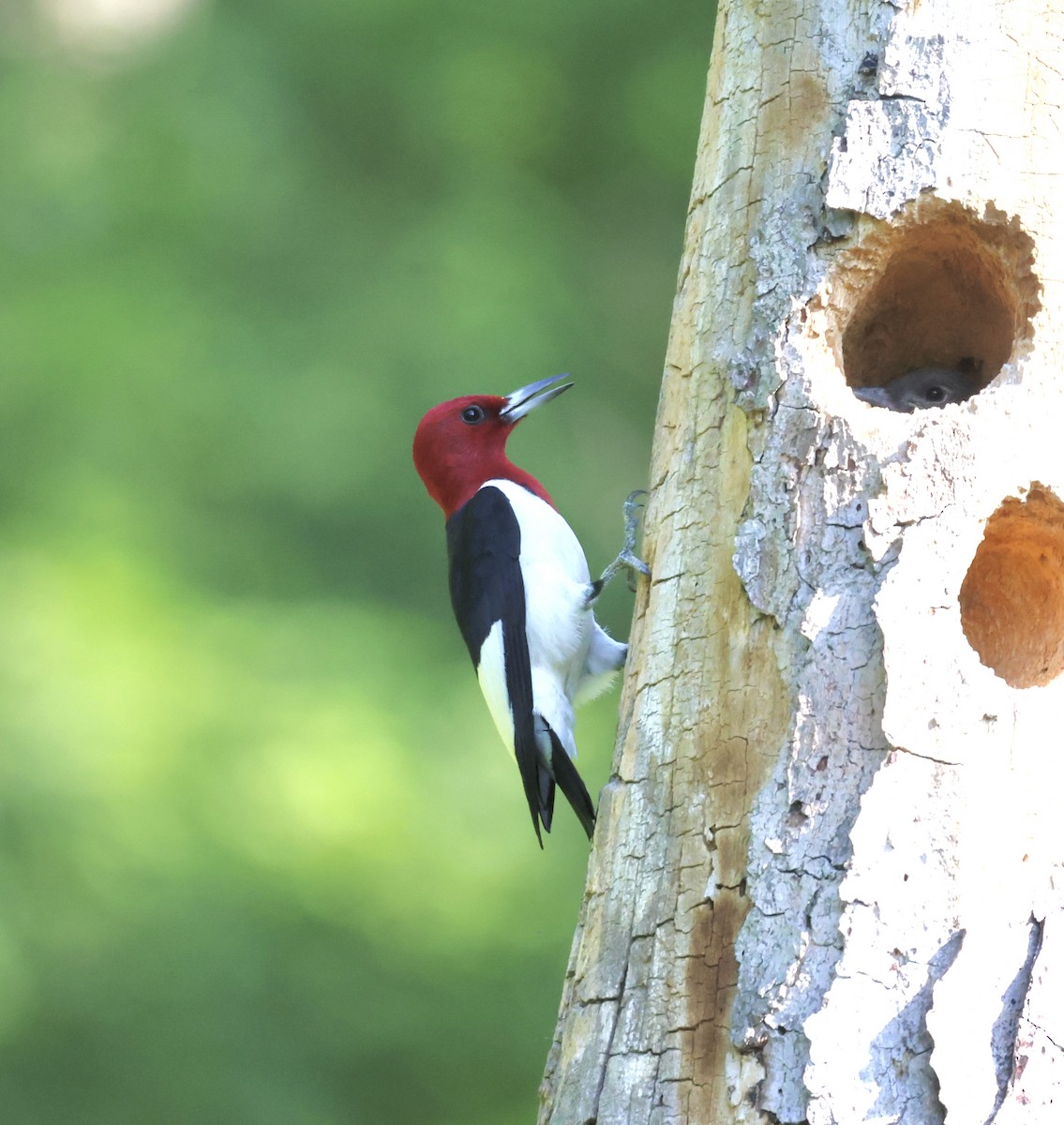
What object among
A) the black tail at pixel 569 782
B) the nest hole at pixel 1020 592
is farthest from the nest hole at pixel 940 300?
the black tail at pixel 569 782

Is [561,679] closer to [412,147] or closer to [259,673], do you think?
[259,673]

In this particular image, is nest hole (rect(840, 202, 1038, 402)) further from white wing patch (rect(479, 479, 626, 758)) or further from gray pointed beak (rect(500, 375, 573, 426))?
gray pointed beak (rect(500, 375, 573, 426))

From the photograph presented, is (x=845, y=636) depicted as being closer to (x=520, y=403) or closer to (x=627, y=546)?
(x=627, y=546)

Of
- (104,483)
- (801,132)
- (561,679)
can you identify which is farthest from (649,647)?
(104,483)

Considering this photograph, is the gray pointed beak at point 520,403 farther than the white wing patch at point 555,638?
Yes

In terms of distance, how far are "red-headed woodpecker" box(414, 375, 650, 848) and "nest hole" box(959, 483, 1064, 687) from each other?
1.39 metres

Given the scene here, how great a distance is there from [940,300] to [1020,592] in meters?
0.58

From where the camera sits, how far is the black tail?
409cm

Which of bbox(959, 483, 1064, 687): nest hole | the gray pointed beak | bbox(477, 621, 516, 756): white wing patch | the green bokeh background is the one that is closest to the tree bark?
bbox(959, 483, 1064, 687): nest hole

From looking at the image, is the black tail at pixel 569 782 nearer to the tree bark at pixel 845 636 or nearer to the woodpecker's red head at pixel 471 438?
the woodpecker's red head at pixel 471 438

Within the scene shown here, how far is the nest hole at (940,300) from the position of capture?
8.84ft

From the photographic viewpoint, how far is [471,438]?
4.76 m

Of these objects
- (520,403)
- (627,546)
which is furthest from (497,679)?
(520,403)

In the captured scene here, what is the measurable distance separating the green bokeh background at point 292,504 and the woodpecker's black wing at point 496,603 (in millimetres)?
1087
